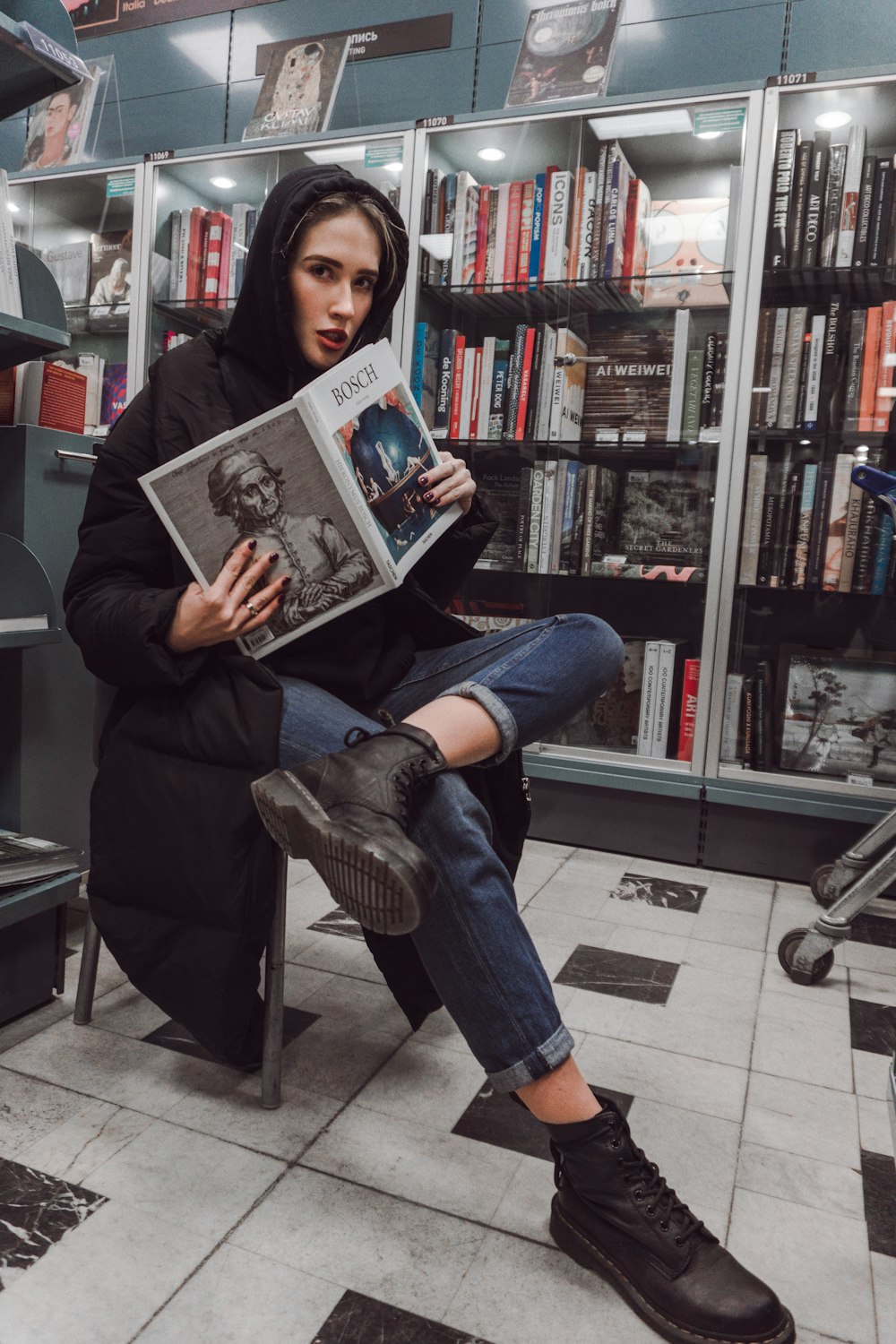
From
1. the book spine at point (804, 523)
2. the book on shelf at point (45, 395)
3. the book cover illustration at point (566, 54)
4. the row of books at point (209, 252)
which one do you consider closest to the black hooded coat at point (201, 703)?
the book on shelf at point (45, 395)

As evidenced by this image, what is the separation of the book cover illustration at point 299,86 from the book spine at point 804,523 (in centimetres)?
209

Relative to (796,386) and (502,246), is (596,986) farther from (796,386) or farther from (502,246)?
(502,246)

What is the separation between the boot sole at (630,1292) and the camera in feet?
3.01

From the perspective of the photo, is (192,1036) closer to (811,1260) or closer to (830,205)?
(811,1260)

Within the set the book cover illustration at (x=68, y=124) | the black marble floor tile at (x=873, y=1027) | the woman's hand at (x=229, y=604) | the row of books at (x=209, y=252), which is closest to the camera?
the woman's hand at (x=229, y=604)

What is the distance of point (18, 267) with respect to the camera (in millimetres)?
1575

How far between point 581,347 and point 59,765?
6.16 ft

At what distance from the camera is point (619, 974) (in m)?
1.80

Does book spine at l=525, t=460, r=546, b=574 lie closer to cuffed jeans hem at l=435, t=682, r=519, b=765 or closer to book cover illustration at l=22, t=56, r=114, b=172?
cuffed jeans hem at l=435, t=682, r=519, b=765

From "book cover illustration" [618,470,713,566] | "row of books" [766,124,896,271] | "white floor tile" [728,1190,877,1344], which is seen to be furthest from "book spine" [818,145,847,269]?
"white floor tile" [728,1190,877,1344]

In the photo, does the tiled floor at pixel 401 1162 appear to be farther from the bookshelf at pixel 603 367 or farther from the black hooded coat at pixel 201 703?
the bookshelf at pixel 603 367

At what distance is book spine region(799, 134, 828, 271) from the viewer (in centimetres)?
245

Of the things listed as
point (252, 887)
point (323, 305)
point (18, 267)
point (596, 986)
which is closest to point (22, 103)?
point (18, 267)

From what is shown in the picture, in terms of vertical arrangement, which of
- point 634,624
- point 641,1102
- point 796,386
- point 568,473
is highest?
point 796,386
